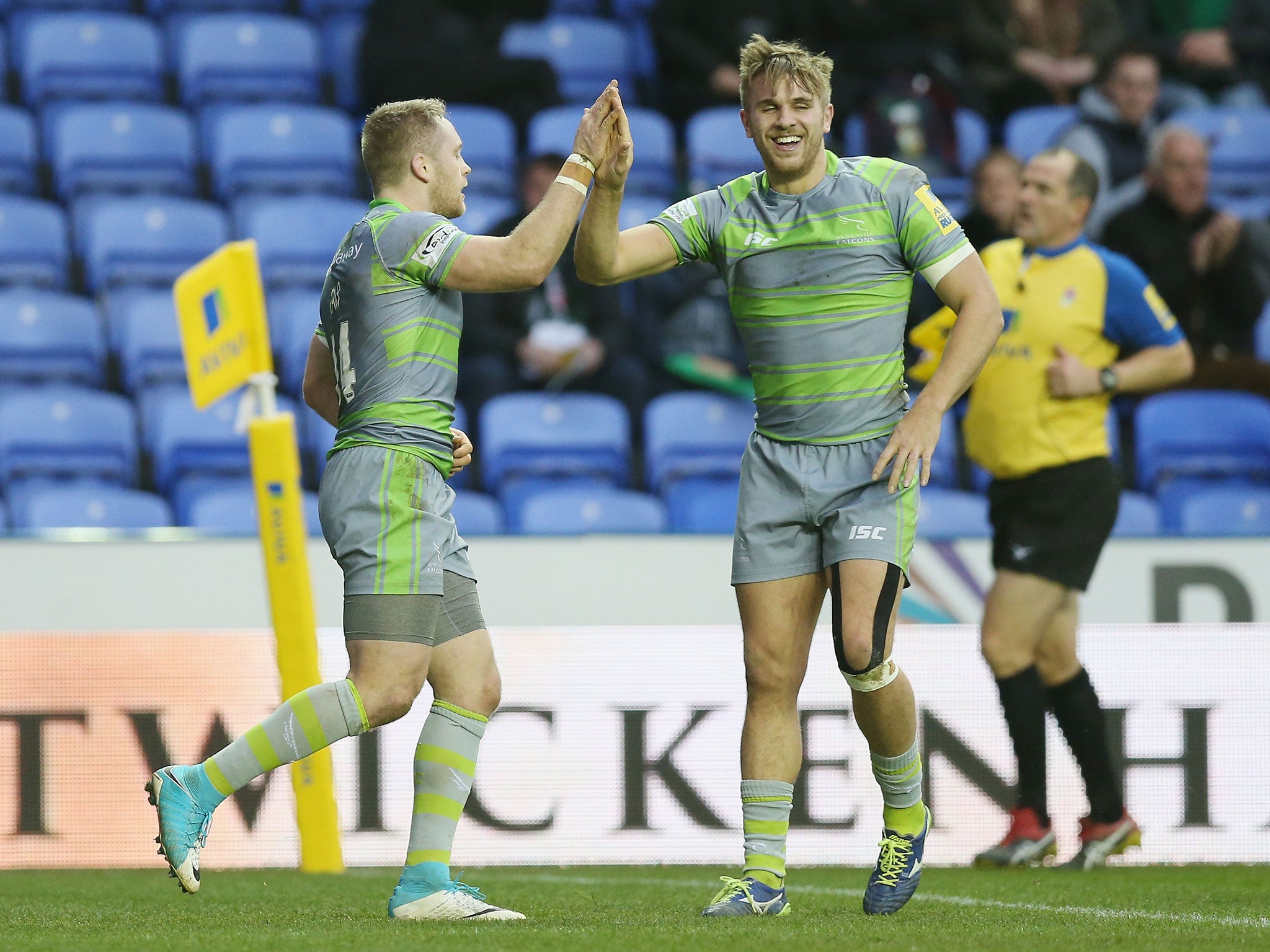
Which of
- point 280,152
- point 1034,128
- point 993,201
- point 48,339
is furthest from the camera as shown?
point 1034,128

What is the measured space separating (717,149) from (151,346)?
320 centimetres

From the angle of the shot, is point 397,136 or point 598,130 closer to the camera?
point 598,130

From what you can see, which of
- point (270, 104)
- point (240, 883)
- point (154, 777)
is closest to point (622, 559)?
point (240, 883)

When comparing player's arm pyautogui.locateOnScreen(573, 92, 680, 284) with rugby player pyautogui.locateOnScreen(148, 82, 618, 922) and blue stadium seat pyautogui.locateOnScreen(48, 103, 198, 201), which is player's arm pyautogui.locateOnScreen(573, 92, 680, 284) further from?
blue stadium seat pyautogui.locateOnScreen(48, 103, 198, 201)

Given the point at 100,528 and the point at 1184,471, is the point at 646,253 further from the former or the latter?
the point at 1184,471

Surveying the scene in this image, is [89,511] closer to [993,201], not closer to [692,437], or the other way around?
[692,437]

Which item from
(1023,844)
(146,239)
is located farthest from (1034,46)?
(1023,844)

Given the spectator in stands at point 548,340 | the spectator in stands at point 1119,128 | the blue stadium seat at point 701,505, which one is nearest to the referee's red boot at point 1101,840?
the blue stadium seat at point 701,505

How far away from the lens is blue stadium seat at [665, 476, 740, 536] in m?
7.59

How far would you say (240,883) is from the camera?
5121 millimetres

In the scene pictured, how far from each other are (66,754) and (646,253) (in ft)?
9.97

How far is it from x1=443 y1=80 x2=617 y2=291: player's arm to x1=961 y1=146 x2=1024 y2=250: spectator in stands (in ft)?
15.8

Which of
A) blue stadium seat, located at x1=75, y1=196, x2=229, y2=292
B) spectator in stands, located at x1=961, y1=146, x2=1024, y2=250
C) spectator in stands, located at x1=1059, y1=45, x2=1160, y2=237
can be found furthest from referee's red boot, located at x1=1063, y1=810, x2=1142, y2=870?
blue stadium seat, located at x1=75, y1=196, x2=229, y2=292

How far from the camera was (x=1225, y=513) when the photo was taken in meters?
7.78
